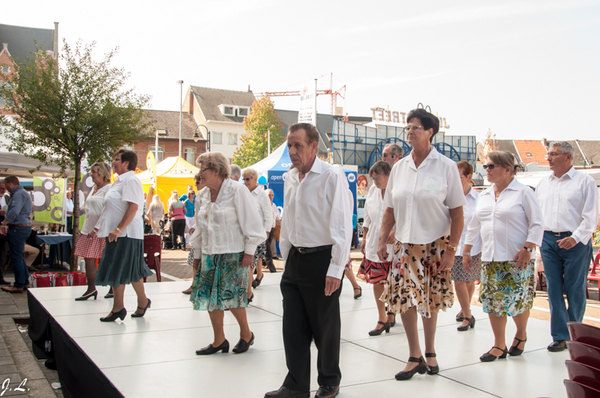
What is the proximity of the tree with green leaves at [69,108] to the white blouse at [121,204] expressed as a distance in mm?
4772

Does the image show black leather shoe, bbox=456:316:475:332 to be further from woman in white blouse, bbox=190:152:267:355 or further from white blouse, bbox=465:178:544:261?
woman in white blouse, bbox=190:152:267:355

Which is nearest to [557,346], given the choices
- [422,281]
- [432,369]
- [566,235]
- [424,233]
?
[566,235]

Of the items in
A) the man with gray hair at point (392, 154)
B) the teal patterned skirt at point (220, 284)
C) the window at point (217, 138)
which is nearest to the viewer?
the teal patterned skirt at point (220, 284)

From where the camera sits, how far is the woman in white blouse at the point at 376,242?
16.2ft

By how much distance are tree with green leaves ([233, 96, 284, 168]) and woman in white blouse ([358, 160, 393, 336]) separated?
45.8 metres

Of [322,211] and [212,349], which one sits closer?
[322,211]

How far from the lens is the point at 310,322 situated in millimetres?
3182

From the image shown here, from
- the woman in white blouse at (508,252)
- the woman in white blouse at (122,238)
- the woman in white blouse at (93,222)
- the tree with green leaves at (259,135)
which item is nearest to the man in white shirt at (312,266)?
the woman in white blouse at (508,252)

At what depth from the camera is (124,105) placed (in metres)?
10.0

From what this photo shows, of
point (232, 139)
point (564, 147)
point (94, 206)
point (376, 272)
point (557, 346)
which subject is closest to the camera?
point (557, 346)

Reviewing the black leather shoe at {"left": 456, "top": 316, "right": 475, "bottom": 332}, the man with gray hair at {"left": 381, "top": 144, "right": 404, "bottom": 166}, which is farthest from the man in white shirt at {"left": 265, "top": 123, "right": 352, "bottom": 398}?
the black leather shoe at {"left": 456, "top": 316, "right": 475, "bottom": 332}

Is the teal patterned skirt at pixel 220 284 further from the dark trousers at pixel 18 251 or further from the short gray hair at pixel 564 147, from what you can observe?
the dark trousers at pixel 18 251

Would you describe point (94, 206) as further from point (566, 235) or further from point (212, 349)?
point (566, 235)

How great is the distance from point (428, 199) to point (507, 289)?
4.08ft
